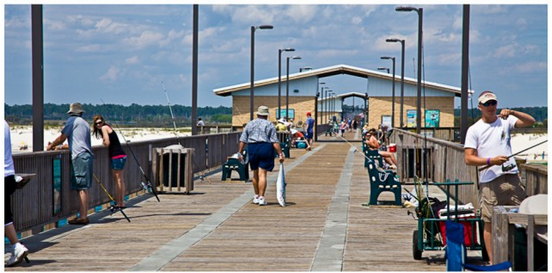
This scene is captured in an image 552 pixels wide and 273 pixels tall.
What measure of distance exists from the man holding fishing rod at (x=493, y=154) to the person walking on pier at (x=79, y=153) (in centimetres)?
616

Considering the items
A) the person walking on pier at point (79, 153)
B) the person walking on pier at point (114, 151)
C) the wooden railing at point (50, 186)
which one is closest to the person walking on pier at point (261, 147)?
the person walking on pier at point (114, 151)

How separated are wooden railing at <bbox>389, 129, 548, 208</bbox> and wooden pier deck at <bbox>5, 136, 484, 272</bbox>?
3.73 feet

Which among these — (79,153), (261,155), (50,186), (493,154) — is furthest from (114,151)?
(493,154)

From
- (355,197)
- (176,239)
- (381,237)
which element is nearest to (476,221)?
(381,237)

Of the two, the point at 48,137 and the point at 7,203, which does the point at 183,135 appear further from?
the point at 48,137

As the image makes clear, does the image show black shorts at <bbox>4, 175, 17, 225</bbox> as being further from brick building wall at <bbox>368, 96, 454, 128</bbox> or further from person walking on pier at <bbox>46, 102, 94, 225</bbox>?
brick building wall at <bbox>368, 96, 454, 128</bbox>

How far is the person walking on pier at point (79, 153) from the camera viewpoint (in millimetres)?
13328

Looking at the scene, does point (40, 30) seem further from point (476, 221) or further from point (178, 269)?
point (476, 221)

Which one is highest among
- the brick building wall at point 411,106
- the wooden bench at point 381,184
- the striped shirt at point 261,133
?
the brick building wall at point 411,106

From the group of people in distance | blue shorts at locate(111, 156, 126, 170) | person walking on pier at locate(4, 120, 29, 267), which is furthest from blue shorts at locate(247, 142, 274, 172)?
the group of people in distance

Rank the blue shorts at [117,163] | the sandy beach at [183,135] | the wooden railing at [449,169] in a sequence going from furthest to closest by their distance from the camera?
the sandy beach at [183,135] → the blue shorts at [117,163] → the wooden railing at [449,169]

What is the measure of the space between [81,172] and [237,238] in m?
2.90

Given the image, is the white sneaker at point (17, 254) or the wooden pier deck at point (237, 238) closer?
the white sneaker at point (17, 254)

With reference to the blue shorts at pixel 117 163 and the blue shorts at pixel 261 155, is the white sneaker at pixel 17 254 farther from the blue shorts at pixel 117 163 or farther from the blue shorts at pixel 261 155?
the blue shorts at pixel 261 155
